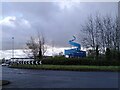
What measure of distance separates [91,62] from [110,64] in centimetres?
383

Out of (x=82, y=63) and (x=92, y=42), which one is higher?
(x=92, y=42)

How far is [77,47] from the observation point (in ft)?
228

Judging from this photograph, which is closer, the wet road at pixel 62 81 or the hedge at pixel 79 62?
the wet road at pixel 62 81

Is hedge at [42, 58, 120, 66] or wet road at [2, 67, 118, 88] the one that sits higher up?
hedge at [42, 58, 120, 66]

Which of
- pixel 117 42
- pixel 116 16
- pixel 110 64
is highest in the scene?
pixel 116 16

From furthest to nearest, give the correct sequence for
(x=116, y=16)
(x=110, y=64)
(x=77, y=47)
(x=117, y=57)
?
(x=77, y=47)
(x=116, y=16)
(x=117, y=57)
(x=110, y=64)

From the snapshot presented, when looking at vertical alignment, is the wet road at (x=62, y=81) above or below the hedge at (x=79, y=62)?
below

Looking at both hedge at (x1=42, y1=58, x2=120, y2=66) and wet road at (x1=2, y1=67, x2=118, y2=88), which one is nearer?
wet road at (x1=2, y1=67, x2=118, y2=88)

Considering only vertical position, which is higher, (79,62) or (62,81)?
(79,62)

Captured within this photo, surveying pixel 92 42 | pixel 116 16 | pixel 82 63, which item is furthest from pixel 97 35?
pixel 82 63

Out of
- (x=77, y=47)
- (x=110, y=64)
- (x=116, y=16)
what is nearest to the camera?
(x=110, y=64)

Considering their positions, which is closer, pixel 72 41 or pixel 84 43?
pixel 84 43

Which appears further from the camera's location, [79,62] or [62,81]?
[79,62]

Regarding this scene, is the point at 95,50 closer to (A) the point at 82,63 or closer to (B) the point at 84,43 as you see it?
(B) the point at 84,43
